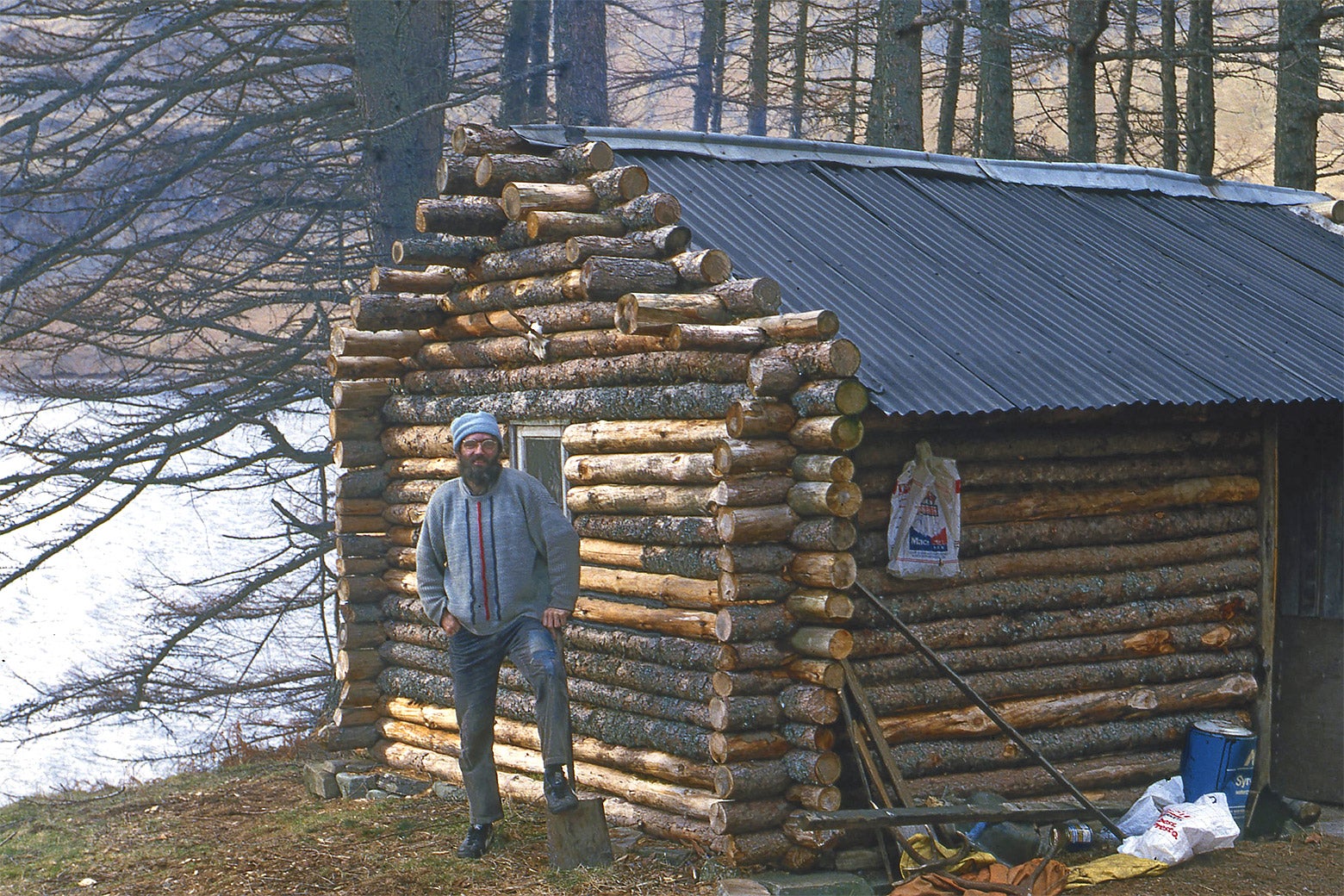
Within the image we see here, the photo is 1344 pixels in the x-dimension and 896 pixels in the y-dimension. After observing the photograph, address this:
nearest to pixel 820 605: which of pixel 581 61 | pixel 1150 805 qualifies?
pixel 1150 805

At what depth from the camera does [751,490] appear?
792 centimetres

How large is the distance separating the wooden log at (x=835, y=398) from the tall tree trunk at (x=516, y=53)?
12682 millimetres

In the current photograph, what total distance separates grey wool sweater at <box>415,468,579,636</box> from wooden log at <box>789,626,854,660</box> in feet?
4.27

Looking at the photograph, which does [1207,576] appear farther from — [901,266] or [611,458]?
[611,458]

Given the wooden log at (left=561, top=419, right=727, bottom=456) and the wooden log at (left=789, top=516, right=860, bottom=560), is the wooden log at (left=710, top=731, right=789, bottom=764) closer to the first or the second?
the wooden log at (left=789, top=516, right=860, bottom=560)

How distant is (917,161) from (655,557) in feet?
16.2

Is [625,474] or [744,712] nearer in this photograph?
[744,712]

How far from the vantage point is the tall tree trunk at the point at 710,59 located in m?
27.2

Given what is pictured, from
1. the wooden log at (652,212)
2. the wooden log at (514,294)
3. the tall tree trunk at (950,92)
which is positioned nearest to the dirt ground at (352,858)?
the wooden log at (514,294)

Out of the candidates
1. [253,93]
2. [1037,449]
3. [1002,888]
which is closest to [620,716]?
[1002,888]

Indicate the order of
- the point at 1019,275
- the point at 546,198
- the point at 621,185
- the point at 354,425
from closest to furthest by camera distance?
the point at 621,185
the point at 546,198
the point at 1019,275
the point at 354,425

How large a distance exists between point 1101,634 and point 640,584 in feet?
10.4

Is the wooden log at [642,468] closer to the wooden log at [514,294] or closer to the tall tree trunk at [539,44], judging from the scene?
the wooden log at [514,294]

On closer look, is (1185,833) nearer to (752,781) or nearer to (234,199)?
(752,781)
